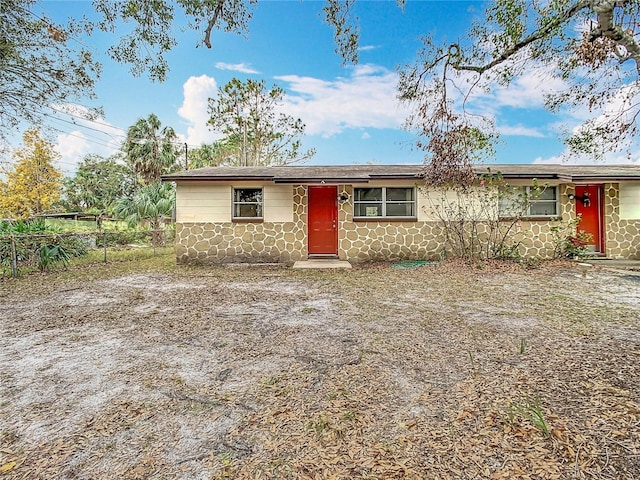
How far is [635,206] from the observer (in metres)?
10.8

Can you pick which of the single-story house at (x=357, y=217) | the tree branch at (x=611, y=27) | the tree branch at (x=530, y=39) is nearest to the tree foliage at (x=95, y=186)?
the single-story house at (x=357, y=217)

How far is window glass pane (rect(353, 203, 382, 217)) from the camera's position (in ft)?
35.7

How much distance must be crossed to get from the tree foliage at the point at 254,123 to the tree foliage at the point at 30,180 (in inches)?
424

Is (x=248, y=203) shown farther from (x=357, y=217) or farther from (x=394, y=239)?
(x=394, y=239)

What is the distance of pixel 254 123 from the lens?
83.6 feet

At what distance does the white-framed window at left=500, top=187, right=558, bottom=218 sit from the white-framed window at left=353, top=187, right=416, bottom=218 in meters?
2.95

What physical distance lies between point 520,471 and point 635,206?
41.8ft

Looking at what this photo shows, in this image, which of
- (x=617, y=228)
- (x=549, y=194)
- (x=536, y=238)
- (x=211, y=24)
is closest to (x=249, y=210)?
(x=211, y=24)

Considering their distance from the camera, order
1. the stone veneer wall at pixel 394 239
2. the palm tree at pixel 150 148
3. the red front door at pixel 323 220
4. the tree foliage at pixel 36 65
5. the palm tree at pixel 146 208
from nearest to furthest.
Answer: the tree foliage at pixel 36 65
the stone veneer wall at pixel 394 239
the red front door at pixel 323 220
the palm tree at pixel 146 208
the palm tree at pixel 150 148

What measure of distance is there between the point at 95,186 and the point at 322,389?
40.1m

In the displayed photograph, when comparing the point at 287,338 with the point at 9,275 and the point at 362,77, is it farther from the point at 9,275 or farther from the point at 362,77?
the point at 362,77

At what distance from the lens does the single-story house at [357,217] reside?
10570mm

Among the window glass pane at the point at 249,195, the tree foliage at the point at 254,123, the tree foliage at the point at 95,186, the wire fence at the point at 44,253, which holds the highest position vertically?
the tree foliage at the point at 254,123

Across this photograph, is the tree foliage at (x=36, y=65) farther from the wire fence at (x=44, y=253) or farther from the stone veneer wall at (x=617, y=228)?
the stone veneer wall at (x=617, y=228)
